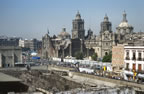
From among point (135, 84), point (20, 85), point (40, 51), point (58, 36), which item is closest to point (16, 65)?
point (20, 85)

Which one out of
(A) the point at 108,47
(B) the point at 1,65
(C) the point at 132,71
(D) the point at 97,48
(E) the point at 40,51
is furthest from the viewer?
(E) the point at 40,51

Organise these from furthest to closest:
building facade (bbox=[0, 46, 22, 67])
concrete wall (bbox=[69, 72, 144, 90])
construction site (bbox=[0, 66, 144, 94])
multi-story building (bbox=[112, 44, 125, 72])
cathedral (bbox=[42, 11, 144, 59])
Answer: cathedral (bbox=[42, 11, 144, 59])
building facade (bbox=[0, 46, 22, 67])
multi-story building (bbox=[112, 44, 125, 72])
concrete wall (bbox=[69, 72, 144, 90])
construction site (bbox=[0, 66, 144, 94])

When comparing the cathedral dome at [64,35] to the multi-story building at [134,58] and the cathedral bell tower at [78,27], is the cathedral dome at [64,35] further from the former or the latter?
the multi-story building at [134,58]

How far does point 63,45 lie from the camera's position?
122 meters

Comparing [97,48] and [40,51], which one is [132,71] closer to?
[97,48]

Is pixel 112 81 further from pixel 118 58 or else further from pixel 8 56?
pixel 8 56

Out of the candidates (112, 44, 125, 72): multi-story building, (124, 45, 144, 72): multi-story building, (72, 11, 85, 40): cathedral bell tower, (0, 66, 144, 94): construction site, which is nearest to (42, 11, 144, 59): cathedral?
(72, 11, 85, 40): cathedral bell tower

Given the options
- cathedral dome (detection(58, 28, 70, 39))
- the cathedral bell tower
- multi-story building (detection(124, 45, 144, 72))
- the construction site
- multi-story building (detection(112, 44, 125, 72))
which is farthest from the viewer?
cathedral dome (detection(58, 28, 70, 39))

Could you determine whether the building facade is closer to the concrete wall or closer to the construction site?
the construction site

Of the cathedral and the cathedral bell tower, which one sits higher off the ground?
the cathedral bell tower

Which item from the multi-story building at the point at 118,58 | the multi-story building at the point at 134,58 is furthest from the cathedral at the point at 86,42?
the multi-story building at the point at 134,58

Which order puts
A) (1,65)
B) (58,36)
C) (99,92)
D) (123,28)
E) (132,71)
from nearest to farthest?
(99,92)
(132,71)
(1,65)
(123,28)
(58,36)

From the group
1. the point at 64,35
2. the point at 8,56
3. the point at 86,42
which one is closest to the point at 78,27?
the point at 64,35

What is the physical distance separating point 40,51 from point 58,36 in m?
22.6
